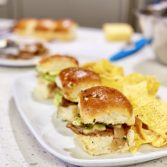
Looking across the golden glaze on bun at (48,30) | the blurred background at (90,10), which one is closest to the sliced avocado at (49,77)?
the golden glaze on bun at (48,30)

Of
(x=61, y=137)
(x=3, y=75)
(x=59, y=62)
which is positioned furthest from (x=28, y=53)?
(x=61, y=137)

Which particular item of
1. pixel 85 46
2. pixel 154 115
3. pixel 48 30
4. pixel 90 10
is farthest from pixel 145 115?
pixel 90 10

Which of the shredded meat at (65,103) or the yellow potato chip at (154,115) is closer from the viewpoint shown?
the yellow potato chip at (154,115)

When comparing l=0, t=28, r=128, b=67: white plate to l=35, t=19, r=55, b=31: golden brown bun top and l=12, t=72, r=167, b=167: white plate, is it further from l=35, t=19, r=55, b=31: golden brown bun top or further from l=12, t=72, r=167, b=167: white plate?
l=12, t=72, r=167, b=167: white plate

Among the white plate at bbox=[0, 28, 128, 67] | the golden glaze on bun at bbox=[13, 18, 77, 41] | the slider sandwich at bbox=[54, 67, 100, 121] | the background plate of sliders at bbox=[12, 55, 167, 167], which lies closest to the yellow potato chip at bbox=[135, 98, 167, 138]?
the background plate of sliders at bbox=[12, 55, 167, 167]

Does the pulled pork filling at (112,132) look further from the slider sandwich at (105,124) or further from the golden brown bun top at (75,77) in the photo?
the golden brown bun top at (75,77)

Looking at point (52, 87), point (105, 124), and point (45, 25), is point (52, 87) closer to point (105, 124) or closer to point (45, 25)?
point (105, 124)

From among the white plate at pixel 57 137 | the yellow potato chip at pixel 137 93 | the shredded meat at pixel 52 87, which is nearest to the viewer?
the white plate at pixel 57 137

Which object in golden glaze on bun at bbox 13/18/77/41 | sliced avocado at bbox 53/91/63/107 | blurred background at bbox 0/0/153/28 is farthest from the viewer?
blurred background at bbox 0/0/153/28
